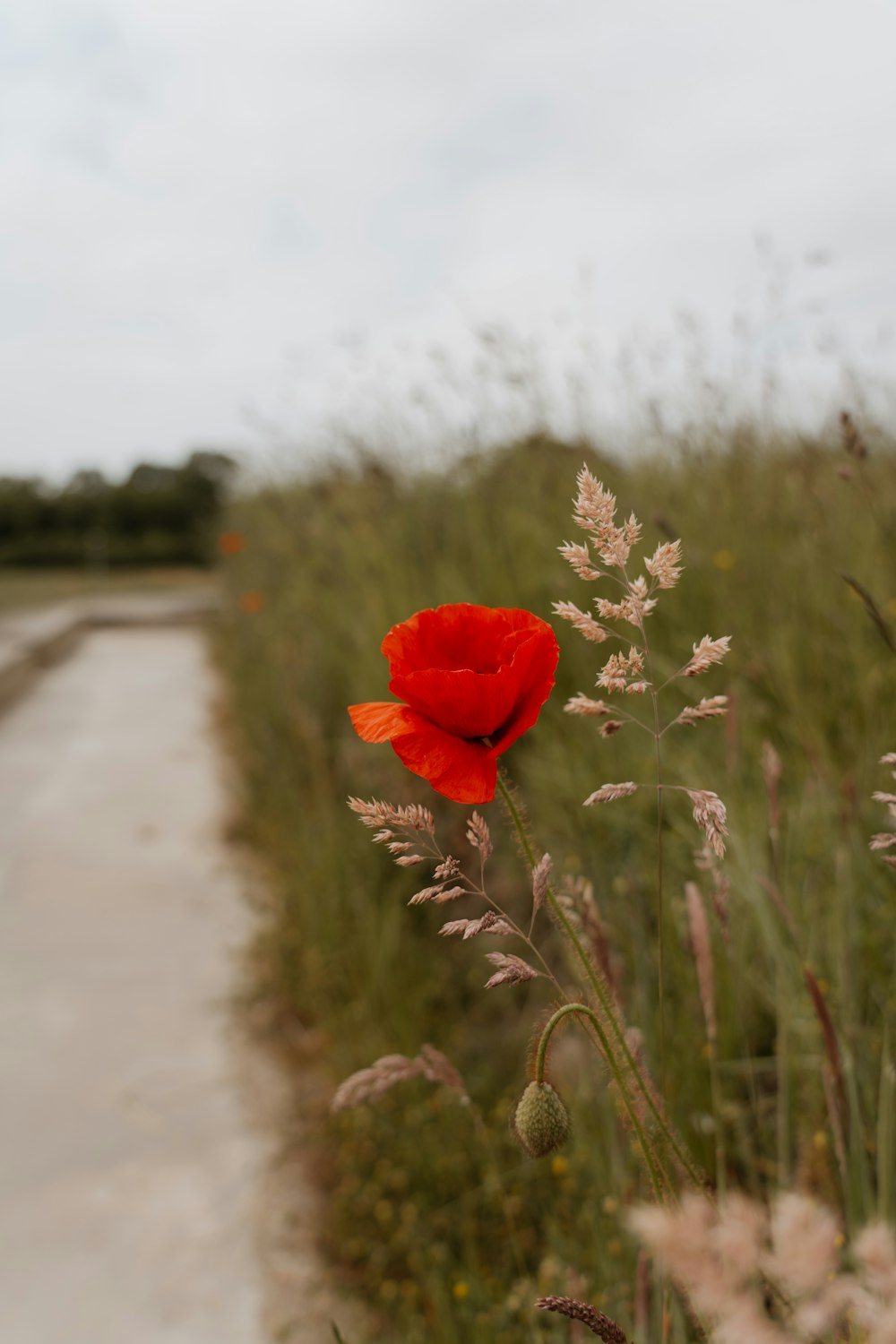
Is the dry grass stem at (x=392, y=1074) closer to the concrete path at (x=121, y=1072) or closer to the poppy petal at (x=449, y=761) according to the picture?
the poppy petal at (x=449, y=761)

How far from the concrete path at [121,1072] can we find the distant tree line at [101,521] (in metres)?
12.1

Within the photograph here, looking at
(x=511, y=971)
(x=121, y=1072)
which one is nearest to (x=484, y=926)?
(x=511, y=971)

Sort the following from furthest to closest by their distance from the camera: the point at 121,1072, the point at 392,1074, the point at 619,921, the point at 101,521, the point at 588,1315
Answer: the point at 101,521, the point at 121,1072, the point at 619,921, the point at 392,1074, the point at 588,1315

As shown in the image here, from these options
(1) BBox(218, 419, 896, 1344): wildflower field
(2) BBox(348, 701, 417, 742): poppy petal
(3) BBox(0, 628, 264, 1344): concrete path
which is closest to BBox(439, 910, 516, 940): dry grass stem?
(1) BBox(218, 419, 896, 1344): wildflower field

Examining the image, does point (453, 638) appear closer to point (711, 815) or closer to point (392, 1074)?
point (711, 815)

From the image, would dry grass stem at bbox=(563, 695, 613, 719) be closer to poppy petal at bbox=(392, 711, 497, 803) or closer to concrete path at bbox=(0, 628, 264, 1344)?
poppy petal at bbox=(392, 711, 497, 803)

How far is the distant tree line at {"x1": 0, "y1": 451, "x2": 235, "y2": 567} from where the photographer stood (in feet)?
52.6

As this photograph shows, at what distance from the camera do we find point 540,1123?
0.56 meters

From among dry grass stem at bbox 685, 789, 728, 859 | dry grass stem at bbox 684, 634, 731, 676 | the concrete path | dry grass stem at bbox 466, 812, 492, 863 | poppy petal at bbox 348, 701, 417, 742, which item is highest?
dry grass stem at bbox 684, 634, 731, 676

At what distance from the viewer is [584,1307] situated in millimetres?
498

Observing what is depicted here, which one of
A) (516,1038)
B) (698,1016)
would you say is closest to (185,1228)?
(516,1038)

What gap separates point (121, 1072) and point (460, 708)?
211 centimetres

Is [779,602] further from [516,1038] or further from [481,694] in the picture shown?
[481,694]

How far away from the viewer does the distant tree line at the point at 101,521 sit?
16031 millimetres
